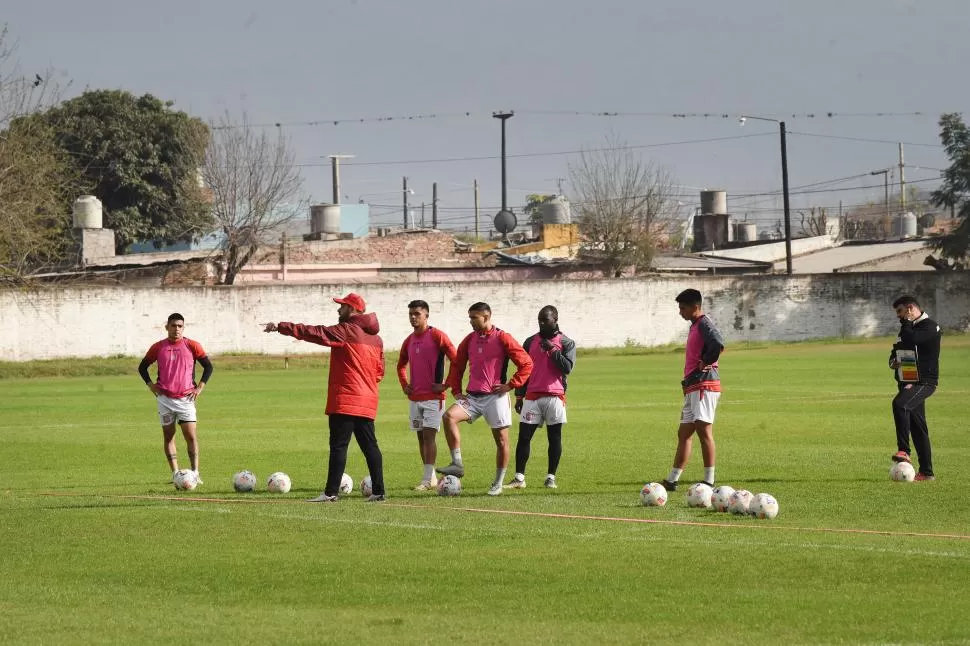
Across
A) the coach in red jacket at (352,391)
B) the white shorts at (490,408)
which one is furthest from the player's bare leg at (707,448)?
the coach in red jacket at (352,391)

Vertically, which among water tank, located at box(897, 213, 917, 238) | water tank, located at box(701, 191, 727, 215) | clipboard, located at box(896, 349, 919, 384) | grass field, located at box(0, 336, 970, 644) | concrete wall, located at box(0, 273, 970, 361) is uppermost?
water tank, located at box(701, 191, 727, 215)

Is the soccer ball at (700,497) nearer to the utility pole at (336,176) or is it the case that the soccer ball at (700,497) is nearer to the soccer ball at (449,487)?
the soccer ball at (449,487)

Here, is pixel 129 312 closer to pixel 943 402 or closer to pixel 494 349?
pixel 943 402

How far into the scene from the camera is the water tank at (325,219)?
78.4 m

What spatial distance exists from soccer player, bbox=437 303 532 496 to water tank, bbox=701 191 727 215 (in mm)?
84469

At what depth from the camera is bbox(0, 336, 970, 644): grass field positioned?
8641mm

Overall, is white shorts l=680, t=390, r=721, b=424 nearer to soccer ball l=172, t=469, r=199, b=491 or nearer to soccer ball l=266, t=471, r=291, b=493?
soccer ball l=266, t=471, r=291, b=493

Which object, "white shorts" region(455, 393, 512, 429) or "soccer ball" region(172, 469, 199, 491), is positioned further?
"soccer ball" region(172, 469, 199, 491)

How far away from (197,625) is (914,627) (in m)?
4.47

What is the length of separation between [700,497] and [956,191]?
197 feet

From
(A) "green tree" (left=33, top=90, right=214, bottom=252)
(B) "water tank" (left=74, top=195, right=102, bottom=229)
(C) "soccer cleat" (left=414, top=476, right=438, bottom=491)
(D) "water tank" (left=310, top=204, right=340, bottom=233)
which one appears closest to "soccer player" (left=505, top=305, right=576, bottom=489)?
(C) "soccer cleat" (left=414, top=476, right=438, bottom=491)

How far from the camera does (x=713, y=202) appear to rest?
98.8 m

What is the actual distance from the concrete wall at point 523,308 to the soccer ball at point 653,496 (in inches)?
1640

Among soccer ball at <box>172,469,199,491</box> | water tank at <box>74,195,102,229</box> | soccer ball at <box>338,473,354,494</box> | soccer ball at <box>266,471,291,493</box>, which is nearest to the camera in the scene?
soccer ball at <box>338,473,354,494</box>
